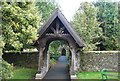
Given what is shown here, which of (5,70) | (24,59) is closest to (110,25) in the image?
(24,59)

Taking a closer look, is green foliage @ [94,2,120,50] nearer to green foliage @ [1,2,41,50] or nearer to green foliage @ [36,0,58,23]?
green foliage @ [36,0,58,23]

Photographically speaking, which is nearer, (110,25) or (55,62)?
(110,25)

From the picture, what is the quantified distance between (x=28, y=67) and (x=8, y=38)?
922 centimetres

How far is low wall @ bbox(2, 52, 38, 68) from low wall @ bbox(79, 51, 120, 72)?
540 centimetres

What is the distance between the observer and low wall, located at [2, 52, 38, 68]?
13914 millimetres

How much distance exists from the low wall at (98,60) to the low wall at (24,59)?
5.40 m

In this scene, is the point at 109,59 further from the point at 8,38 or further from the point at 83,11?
the point at 8,38

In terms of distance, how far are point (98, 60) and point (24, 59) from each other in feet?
27.0

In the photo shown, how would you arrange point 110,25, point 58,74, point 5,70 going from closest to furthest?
point 5,70
point 58,74
point 110,25

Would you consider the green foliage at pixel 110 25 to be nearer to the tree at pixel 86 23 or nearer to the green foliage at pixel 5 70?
the tree at pixel 86 23

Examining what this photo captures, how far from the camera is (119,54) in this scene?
40.1 feet

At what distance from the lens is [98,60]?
475 inches

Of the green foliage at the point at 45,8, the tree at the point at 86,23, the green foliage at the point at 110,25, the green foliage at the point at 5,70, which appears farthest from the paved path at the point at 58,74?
the green foliage at the point at 110,25

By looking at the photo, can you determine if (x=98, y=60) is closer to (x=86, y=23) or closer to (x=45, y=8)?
(x=86, y=23)
